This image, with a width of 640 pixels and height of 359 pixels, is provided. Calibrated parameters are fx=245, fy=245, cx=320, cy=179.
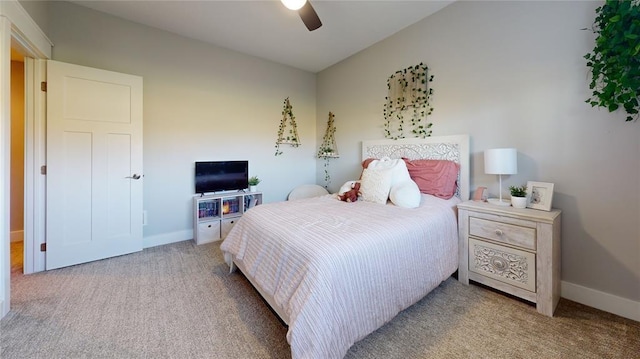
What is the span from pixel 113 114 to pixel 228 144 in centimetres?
136

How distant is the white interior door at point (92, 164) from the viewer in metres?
2.47

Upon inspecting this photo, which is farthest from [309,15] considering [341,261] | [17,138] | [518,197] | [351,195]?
[17,138]

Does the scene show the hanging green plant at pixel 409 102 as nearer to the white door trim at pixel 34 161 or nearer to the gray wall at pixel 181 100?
the gray wall at pixel 181 100

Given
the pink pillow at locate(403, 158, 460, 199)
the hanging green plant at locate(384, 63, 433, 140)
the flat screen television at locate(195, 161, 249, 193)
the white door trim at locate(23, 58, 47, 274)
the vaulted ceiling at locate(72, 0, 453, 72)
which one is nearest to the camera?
the white door trim at locate(23, 58, 47, 274)

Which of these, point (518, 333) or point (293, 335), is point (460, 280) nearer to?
point (518, 333)

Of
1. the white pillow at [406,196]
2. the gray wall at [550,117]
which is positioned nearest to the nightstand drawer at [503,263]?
the gray wall at [550,117]

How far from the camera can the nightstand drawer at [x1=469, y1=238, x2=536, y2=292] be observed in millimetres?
1867

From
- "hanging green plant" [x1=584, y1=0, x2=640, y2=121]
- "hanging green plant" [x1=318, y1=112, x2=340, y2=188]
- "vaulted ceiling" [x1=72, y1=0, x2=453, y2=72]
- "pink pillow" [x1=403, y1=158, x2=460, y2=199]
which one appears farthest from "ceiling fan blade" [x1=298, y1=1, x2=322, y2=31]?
"hanging green plant" [x1=318, y1=112, x2=340, y2=188]

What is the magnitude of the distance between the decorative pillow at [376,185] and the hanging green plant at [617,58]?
1628 mm

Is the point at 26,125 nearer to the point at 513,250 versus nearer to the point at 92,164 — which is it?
the point at 92,164

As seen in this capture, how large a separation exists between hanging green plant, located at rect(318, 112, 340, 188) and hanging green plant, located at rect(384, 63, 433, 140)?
3.67 feet

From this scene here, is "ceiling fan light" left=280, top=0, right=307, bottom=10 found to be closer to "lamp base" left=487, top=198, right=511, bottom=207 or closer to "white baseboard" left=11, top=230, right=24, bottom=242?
"lamp base" left=487, top=198, right=511, bottom=207

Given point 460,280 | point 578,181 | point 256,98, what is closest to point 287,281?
point 460,280

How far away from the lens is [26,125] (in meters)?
2.38
